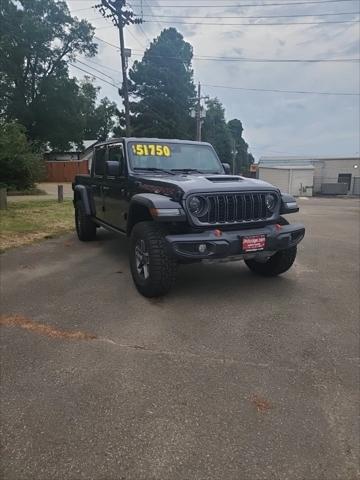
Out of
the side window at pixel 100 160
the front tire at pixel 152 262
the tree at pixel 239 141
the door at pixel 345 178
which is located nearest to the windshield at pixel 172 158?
the side window at pixel 100 160

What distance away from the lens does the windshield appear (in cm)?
543

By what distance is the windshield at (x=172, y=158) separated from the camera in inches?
214

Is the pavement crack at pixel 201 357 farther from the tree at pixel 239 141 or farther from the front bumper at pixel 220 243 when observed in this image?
the tree at pixel 239 141

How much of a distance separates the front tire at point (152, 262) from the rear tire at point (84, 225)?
327 cm

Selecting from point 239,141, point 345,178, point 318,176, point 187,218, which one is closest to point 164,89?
point 318,176

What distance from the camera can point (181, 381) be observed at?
270 centimetres

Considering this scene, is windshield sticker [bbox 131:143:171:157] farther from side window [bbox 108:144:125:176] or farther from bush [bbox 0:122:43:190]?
bush [bbox 0:122:43:190]

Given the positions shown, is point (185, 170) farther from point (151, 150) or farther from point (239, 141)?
point (239, 141)

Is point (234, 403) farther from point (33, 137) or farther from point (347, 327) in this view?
point (33, 137)

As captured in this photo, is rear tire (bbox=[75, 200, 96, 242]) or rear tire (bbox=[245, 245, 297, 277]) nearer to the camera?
rear tire (bbox=[245, 245, 297, 277])

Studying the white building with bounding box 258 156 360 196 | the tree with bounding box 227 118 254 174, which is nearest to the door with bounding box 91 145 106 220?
the white building with bounding box 258 156 360 196

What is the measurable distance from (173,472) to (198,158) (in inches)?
182

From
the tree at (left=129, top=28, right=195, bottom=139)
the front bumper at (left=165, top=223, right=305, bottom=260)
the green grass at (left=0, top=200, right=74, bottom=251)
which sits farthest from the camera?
the tree at (left=129, top=28, right=195, bottom=139)

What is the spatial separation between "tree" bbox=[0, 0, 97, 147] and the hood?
3551 cm
